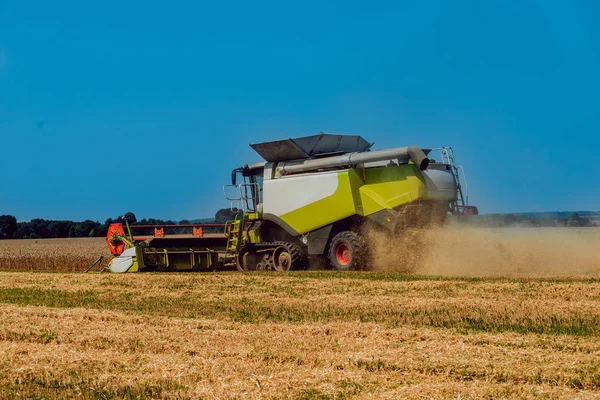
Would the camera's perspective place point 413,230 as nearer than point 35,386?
No

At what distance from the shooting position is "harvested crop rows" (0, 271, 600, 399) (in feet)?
16.8

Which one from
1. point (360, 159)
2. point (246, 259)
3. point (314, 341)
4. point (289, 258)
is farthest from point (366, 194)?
point (314, 341)

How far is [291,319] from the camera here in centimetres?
843

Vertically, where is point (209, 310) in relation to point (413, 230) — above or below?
below

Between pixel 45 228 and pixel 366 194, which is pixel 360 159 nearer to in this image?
pixel 366 194

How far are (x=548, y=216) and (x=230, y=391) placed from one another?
14.6 m

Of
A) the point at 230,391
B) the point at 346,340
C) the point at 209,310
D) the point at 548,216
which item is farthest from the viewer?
the point at 548,216

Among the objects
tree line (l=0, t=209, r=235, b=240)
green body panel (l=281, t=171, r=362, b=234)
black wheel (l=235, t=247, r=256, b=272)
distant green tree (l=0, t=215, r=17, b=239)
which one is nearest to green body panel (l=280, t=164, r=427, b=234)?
green body panel (l=281, t=171, r=362, b=234)

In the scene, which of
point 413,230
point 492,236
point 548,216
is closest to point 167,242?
point 413,230

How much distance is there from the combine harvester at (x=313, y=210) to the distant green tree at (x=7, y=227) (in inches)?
1903

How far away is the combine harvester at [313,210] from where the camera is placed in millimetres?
15125

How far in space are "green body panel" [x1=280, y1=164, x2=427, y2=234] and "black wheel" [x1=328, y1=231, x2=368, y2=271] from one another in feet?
1.47

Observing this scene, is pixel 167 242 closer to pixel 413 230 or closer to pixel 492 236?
pixel 413 230

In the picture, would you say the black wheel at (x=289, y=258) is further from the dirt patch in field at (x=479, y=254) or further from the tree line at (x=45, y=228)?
the tree line at (x=45, y=228)
